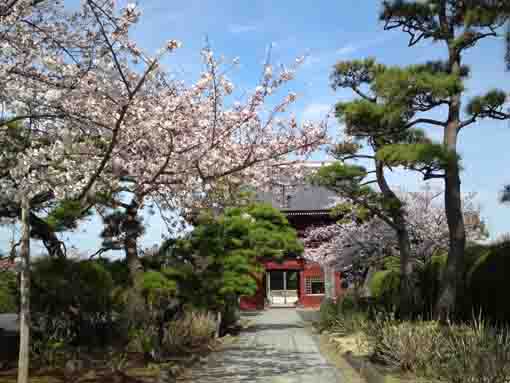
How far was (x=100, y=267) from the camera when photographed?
33.3 feet

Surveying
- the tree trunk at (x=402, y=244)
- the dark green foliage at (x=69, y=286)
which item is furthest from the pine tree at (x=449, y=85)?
the dark green foliage at (x=69, y=286)

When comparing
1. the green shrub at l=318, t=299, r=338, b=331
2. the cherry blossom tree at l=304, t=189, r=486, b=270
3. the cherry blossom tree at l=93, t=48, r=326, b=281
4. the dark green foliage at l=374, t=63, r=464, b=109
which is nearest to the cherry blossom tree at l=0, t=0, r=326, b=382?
the cherry blossom tree at l=93, t=48, r=326, b=281

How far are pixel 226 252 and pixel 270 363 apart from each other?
540 cm

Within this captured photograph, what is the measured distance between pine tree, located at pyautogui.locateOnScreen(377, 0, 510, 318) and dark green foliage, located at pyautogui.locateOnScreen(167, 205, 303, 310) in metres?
4.29

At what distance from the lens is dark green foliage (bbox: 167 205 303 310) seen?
11.5 metres

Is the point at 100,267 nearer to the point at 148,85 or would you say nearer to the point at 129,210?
the point at 129,210

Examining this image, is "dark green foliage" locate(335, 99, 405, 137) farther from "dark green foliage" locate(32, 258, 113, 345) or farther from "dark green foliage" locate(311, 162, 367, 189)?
"dark green foliage" locate(32, 258, 113, 345)

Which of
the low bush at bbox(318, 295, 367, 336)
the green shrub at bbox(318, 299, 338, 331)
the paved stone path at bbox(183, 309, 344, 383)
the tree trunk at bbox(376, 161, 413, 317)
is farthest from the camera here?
the green shrub at bbox(318, 299, 338, 331)

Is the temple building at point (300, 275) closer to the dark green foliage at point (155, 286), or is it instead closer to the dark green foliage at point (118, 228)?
the dark green foliage at point (118, 228)

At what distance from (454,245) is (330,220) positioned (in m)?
21.5

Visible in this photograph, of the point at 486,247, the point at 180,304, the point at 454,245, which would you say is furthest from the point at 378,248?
the point at 180,304

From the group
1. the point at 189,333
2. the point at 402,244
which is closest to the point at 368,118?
the point at 402,244

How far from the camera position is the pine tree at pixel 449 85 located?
36.1 ft

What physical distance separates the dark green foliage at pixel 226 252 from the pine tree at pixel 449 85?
14.1 feet
